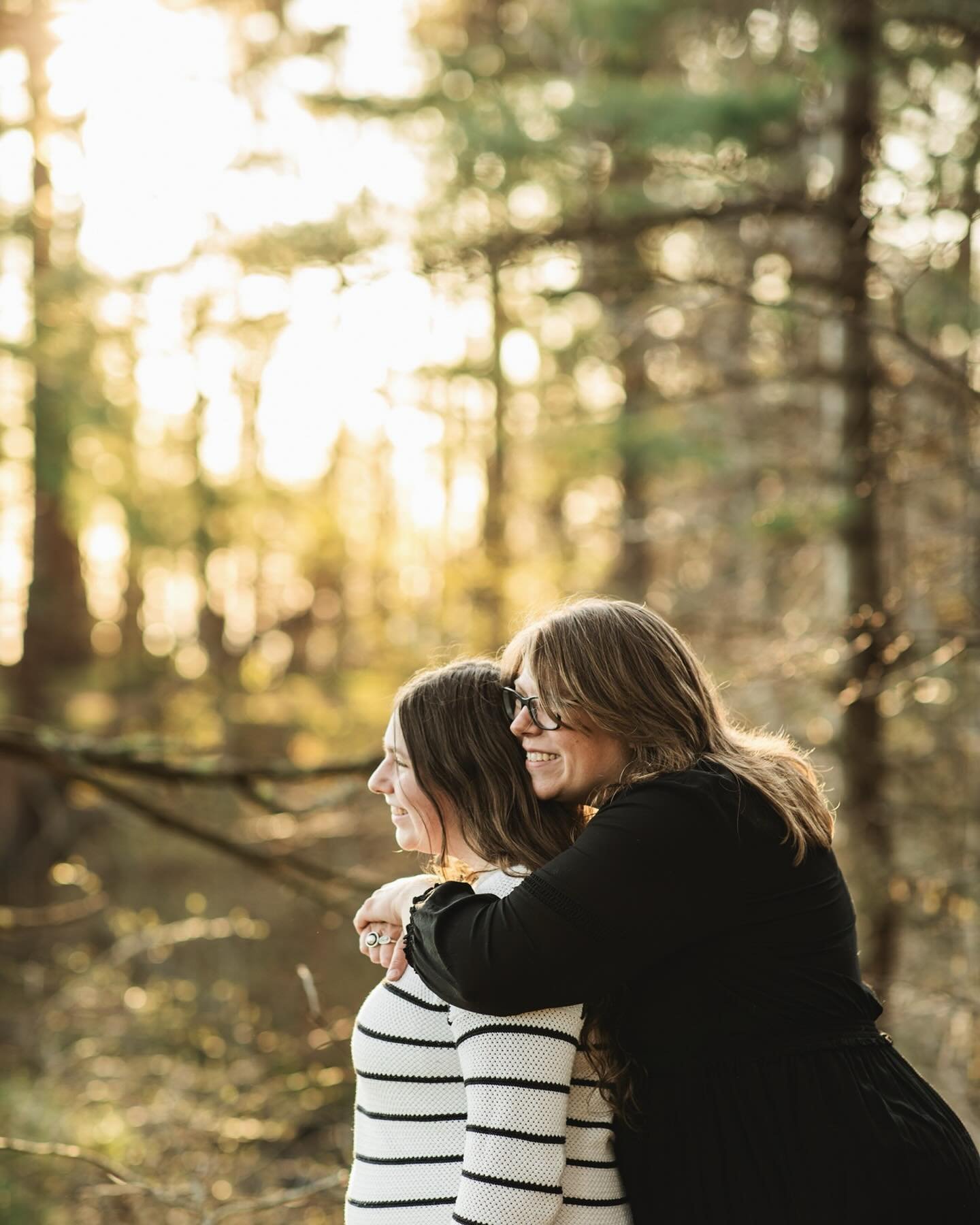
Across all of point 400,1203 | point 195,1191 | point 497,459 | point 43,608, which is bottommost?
point 195,1191

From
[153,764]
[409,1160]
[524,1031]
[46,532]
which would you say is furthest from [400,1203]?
[46,532]

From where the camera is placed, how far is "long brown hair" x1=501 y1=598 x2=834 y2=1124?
6.71 ft

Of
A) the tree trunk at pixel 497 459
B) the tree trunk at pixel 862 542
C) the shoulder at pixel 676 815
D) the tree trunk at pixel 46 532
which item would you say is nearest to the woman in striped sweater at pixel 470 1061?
the shoulder at pixel 676 815

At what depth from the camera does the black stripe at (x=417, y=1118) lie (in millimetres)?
2057

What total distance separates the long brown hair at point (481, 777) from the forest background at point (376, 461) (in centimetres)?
39

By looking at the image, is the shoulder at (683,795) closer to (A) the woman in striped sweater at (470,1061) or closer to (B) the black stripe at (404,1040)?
(A) the woman in striped sweater at (470,1061)

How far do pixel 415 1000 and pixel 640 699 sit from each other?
61cm

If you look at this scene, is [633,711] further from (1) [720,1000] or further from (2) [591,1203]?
(2) [591,1203]

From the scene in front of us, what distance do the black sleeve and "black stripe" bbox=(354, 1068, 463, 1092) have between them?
0.66 ft

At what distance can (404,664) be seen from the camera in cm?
1036

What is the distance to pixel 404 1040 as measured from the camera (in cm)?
210

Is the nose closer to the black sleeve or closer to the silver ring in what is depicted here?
the silver ring

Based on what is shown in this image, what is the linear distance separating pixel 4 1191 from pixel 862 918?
411 cm

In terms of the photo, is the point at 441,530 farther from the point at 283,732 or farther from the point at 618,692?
the point at 618,692
